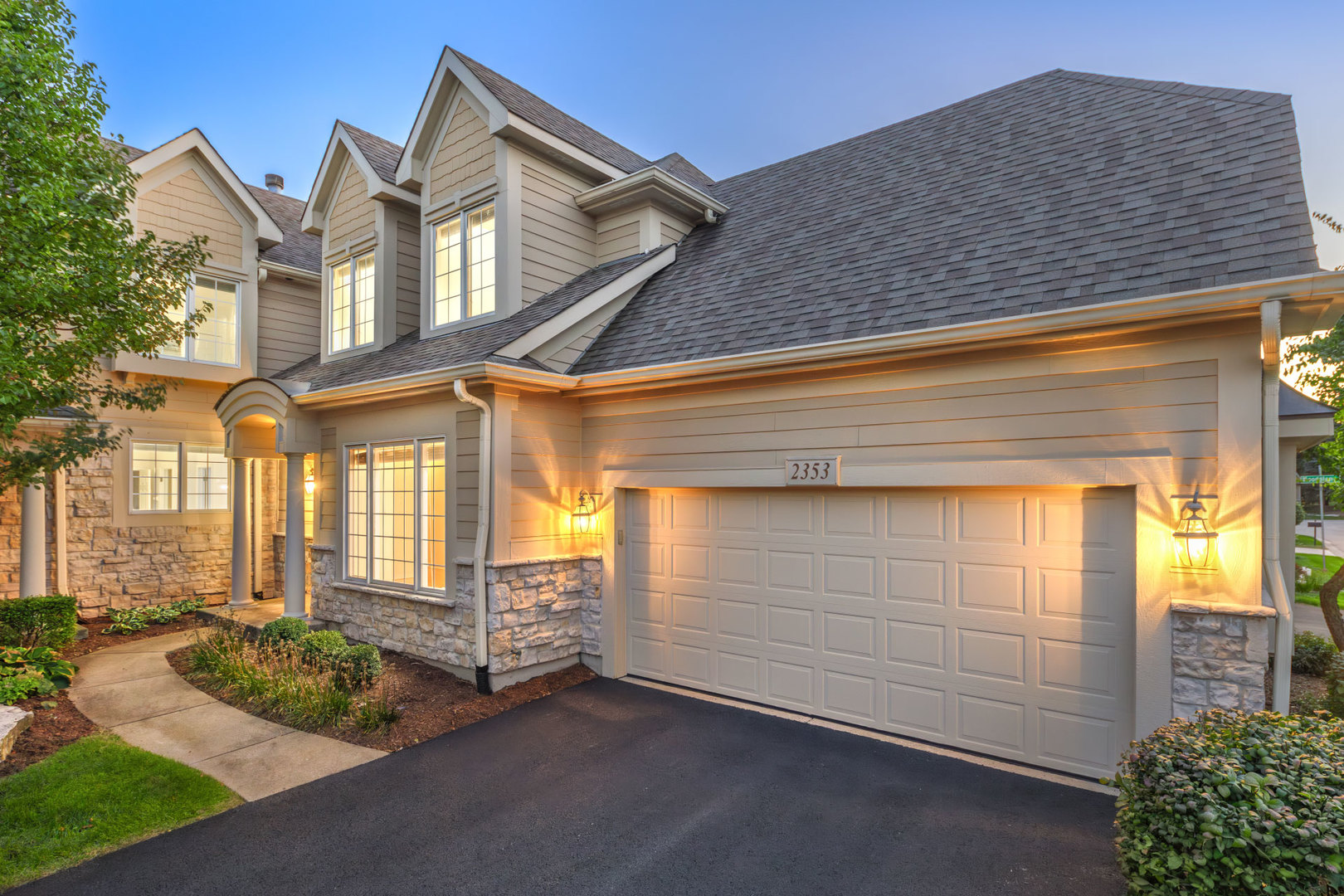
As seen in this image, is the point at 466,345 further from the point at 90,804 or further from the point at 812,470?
the point at 90,804

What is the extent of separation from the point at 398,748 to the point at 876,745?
13.0 ft

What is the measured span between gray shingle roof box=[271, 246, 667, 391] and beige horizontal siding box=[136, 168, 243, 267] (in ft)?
10.3

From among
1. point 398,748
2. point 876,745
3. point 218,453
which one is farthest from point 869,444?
point 218,453

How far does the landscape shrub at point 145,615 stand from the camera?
9.12m

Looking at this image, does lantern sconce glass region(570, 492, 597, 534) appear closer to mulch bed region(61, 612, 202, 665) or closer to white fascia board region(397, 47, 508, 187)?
white fascia board region(397, 47, 508, 187)

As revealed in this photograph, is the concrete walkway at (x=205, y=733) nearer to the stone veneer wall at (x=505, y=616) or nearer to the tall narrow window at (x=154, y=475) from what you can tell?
the stone veneer wall at (x=505, y=616)

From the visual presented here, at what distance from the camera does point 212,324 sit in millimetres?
10523

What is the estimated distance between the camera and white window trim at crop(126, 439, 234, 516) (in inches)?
387

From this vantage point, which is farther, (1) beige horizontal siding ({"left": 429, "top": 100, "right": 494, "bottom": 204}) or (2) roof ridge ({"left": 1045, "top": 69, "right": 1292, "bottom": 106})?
(1) beige horizontal siding ({"left": 429, "top": 100, "right": 494, "bottom": 204})

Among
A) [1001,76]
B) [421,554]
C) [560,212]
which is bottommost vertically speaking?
[421,554]

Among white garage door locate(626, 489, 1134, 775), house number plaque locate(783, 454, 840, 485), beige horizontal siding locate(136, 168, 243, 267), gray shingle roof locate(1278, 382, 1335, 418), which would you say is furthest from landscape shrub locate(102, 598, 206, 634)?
gray shingle roof locate(1278, 382, 1335, 418)

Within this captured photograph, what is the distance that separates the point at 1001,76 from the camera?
36.7 meters

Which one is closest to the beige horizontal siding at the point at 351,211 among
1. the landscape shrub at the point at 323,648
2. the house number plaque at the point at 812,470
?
the landscape shrub at the point at 323,648

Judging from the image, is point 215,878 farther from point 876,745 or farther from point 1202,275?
point 1202,275
